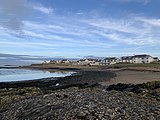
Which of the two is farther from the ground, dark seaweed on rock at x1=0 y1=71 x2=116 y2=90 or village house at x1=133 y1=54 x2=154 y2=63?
village house at x1=133 y1=54 x2=154 y2=63

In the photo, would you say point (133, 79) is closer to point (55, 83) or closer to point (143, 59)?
point (55, 83)

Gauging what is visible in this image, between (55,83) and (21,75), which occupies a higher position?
(55,83)

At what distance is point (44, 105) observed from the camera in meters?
14.9

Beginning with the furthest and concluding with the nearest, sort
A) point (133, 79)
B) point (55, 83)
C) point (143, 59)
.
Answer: point (143, 59) → point (133, 79) → point (55, 83)

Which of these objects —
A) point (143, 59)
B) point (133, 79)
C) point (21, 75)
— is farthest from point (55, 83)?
point (143, 59)

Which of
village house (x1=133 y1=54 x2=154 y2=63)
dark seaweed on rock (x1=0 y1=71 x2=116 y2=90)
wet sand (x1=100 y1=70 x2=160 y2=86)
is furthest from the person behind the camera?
village house (x1=133 y1=54 x2=154 y2=63)

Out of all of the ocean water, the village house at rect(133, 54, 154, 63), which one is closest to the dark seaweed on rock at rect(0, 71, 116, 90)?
the ocean water

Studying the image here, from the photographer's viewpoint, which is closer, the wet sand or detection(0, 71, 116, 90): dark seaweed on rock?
detection(0, 71, 116, 90): dark seaweed on rock

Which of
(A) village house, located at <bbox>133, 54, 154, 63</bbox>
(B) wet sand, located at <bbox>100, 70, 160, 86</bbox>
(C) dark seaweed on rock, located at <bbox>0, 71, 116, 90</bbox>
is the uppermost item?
(A) village house, located at <bbox>133, 54, 154, 63</bbox>

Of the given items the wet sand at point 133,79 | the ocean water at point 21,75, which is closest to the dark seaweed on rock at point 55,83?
the wet sand at point 133,79

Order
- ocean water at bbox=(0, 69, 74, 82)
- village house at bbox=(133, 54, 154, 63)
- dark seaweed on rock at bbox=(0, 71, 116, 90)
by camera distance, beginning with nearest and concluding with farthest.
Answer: dark seaweed on rock at bbox=(0, 71, 116, 90) → ocean water at bbox=(0, 69, 74, 82) → village house at bbox=(133, 54, 154, 63)

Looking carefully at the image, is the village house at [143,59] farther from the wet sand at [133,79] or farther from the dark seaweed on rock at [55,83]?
the dark seaweed on rock at [55,83]

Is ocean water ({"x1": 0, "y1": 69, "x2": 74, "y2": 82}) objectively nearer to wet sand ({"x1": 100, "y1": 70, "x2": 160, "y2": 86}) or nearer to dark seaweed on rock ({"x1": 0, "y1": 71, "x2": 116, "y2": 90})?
dark seaweed on rock ({"x1": 0, "y1": 71, "x2": 116, "y2": 90})

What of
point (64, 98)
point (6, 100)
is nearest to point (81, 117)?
point (64, 98)
